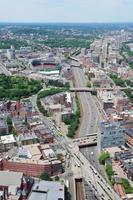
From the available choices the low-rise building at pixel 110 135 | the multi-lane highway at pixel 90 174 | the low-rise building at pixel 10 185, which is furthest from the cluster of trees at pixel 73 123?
the low-rise building at pixel 10 185

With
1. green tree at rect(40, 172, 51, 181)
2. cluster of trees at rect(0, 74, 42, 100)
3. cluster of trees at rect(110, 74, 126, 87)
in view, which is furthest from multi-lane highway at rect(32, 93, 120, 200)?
cluster of trees at rect(110, 74, 126, 87)

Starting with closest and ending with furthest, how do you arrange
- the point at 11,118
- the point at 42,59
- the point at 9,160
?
1. the point at 9,160
2. the point at 11,118
3. the point at 42,59

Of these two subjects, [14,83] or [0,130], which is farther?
[14,83]

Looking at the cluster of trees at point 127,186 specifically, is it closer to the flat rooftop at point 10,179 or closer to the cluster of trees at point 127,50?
the flat rooftop at point 10,179

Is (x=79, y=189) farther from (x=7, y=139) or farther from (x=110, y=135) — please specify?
(x=7, y=139)

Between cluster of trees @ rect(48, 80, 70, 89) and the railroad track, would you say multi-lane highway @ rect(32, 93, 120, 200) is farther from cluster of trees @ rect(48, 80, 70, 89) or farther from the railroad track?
cluster of trees @ rect(48, 80, 70, 89)

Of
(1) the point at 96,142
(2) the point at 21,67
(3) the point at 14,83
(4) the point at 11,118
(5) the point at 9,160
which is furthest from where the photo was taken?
(2) the point at 21,67

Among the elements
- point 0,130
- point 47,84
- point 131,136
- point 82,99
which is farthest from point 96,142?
point 47,84

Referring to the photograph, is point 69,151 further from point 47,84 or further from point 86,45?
point 86,45
